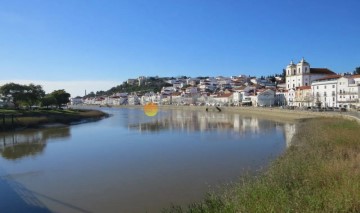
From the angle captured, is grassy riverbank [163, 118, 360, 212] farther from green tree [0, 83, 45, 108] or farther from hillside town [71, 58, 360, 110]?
green tree [0, 83, 45, 108]

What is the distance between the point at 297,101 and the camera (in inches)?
3302

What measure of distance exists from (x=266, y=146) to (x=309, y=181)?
15806mm

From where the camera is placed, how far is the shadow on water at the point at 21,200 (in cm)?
1192

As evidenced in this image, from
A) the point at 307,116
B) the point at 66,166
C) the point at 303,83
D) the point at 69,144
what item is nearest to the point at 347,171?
the point at 66,166

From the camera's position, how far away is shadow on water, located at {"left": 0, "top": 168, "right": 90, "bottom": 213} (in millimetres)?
11917

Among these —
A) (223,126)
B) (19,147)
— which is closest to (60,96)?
(223,126)

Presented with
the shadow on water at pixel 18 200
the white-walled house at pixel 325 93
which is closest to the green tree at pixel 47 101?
the white-walled house at pixel 325 93

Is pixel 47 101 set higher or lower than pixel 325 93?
lower

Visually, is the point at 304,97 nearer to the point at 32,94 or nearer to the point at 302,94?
the point at 302,94

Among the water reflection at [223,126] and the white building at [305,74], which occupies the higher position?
the white building at [305,74]

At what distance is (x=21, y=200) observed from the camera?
13.0 meters

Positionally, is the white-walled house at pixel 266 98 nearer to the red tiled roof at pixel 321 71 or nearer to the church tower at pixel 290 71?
the church tower at pixel 290 71

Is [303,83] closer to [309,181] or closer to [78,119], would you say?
[78,119]

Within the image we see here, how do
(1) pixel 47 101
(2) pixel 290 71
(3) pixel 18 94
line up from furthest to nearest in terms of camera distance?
(2) pixel 290 71 < (1) pixel 47 101 < (3) pixel 18 94
